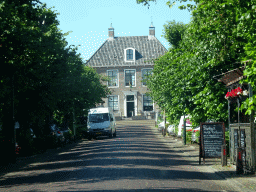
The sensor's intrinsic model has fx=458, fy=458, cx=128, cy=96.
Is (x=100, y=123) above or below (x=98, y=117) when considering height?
below

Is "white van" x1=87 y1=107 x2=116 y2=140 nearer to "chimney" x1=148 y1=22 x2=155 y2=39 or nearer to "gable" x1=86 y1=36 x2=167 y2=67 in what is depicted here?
"gable" x1=86 y1=36 x2=167 y2=67

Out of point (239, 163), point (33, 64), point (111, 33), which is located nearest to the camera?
point (239, 163)

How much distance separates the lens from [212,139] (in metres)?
17.2

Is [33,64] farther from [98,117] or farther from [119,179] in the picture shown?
[98,117]

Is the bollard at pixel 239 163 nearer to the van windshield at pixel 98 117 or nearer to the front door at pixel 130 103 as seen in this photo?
the van windshield at pixel 98 117

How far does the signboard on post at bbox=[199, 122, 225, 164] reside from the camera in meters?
17.1

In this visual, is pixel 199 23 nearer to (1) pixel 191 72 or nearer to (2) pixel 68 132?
(1) pixel 191 72

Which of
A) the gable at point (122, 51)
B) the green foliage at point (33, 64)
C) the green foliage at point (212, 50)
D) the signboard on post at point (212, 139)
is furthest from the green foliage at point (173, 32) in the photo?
the gable at point (122, 51)

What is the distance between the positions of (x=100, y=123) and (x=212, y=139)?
21677 millimetres

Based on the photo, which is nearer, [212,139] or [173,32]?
[212,139]

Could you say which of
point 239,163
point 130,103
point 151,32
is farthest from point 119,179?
point 151,32

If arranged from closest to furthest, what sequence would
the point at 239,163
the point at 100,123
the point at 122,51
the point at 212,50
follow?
the point at 239,163
the point at 212,50
the point at 100,123
the point at 122,51

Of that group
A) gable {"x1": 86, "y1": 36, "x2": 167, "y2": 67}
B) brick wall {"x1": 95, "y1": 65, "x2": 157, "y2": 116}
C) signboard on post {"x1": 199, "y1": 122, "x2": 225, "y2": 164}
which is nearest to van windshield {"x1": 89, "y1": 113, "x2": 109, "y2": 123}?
signboard on post {"x1": 199, "y1": 122, "x2": 225, "y2": 164}

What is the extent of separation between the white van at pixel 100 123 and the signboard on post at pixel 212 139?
21002 millimetres
